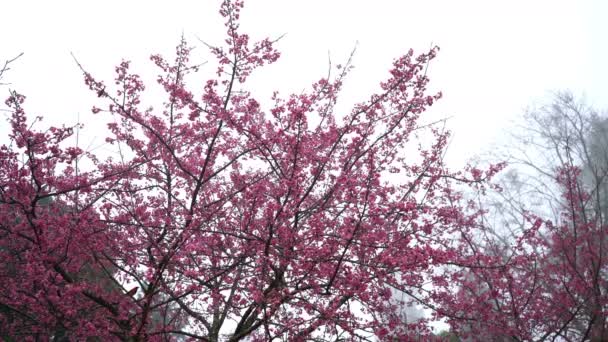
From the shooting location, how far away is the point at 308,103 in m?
3.90

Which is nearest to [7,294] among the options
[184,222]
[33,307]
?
[33,307]

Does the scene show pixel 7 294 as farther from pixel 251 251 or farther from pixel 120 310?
pixel 251 251

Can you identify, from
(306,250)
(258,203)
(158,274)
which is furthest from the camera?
(258,203)

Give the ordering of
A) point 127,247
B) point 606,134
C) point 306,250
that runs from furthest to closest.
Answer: point 606,134, point 127,247, point 306,250

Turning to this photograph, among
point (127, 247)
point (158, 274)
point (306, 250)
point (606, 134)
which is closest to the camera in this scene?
point (306, 250)

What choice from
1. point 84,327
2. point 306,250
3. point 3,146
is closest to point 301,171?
point 306,250

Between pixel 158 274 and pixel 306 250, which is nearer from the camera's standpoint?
pixel 306 250

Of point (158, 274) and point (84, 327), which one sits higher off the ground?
point (158, 274)

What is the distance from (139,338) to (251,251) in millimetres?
1501

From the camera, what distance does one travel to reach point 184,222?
5.04 metres

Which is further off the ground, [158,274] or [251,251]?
[251,251]

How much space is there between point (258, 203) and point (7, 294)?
382 centimetres

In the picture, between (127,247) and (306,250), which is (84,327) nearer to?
(127,247)

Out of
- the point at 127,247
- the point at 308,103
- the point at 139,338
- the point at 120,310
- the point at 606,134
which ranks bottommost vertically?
the point at 139,338
